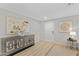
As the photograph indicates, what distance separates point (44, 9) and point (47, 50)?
2.50 ft

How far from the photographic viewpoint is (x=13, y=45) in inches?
57.6

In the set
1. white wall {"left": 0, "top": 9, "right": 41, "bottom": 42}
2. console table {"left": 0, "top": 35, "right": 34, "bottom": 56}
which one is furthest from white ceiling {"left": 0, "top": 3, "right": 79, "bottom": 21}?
console table {"left": 0, "top": 35, "right": 34, "bottom": 56}

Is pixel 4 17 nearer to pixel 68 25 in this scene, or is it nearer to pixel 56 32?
pixel 56 32

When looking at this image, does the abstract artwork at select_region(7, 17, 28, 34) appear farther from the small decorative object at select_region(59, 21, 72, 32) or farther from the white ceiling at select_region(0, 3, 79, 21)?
the small decorative object at select_region(59, 21, 72, 32)

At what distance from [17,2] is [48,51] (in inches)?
40.8

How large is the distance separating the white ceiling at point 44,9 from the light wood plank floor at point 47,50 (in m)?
0.52

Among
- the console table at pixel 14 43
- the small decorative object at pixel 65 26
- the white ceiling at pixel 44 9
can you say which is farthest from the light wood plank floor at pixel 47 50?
the white ceiling at pixel 44 9

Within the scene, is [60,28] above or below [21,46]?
above

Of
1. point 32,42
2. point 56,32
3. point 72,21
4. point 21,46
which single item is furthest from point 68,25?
point 21,46

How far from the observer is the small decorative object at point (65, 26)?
1.47m

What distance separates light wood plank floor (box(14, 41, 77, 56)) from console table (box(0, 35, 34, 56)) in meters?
0.09

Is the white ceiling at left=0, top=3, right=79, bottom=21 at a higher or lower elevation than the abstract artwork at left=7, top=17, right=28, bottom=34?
higher

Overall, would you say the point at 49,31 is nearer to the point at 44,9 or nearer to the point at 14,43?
the point at 44,9

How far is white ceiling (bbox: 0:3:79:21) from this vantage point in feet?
4.61
